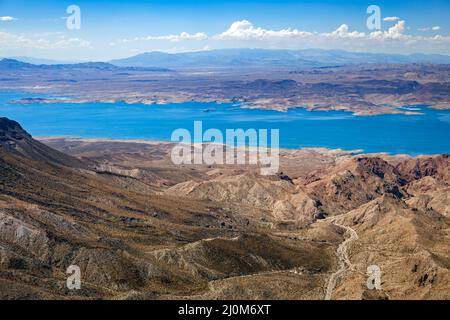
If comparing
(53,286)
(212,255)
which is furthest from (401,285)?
(53,286)

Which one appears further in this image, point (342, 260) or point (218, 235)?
point (218, 235)

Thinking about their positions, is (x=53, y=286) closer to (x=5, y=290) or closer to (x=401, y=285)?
(x=5, y=290)

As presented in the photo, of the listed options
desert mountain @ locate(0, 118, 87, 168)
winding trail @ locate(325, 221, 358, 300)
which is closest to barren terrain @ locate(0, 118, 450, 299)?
winding trail @ locate(325, 221, 358, 300)

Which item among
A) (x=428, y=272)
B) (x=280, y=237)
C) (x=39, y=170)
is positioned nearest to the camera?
(x=428, y=272)

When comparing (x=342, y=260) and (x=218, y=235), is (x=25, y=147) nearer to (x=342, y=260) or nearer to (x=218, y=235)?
(x=218, y=235)

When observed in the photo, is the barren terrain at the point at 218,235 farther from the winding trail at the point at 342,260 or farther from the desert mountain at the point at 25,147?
the desert mountain at the point at 25,147

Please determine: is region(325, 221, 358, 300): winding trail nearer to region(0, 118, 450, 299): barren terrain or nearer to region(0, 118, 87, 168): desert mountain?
region(0, 118, 450, 299): barren terrain

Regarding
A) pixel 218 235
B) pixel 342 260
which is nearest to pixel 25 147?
pixel 218 235

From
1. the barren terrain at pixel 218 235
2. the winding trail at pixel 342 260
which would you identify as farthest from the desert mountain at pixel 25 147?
the winding trail at pixel 342 260
